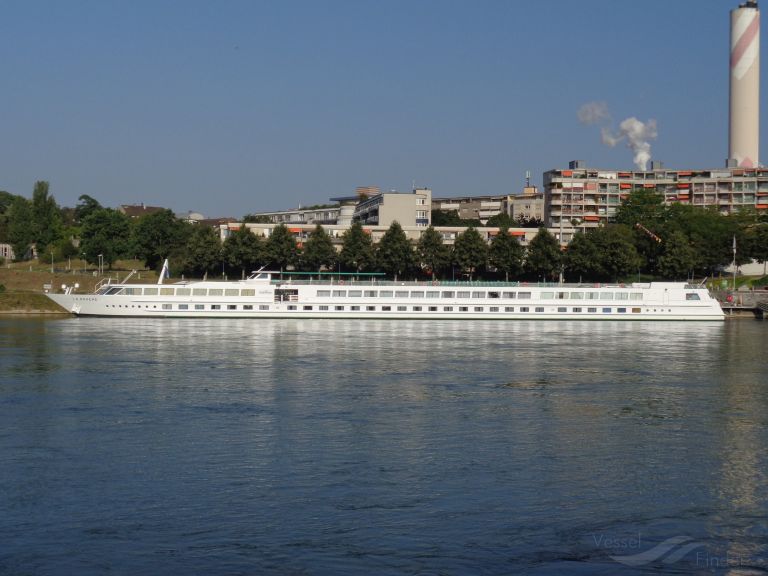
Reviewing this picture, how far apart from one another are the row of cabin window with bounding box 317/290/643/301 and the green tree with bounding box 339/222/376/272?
23341 mm

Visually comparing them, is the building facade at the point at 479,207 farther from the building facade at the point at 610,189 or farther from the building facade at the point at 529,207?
the building facade at the point at 610,189

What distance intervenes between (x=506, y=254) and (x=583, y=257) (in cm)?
759

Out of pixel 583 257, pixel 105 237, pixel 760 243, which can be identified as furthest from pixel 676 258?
pixel 105 237

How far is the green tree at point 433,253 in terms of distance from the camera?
10012 cm

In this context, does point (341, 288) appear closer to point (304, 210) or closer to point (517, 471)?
point (517, 471)

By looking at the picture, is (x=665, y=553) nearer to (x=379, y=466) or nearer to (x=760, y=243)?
(x=379, y=466)

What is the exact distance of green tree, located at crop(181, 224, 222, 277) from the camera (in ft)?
325

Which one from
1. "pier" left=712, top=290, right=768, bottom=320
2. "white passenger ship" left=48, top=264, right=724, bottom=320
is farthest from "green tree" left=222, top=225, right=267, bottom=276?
"pier" left=712, top=290, right=768, bottom=320

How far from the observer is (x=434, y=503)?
20.6m

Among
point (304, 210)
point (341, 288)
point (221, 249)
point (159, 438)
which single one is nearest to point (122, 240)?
point (221, 249)

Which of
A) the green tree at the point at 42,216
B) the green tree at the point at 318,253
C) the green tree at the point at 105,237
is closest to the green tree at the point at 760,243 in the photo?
the green tree at the point at 318,253

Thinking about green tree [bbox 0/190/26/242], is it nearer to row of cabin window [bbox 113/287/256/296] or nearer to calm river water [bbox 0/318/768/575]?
row of cabin window [bbox 113/287/256/296]

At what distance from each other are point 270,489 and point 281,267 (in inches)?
3126

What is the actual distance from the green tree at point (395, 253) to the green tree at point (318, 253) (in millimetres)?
4809
